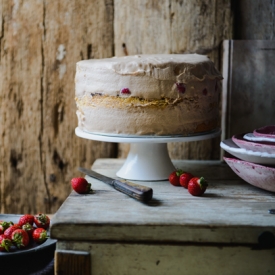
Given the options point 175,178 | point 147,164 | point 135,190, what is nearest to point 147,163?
point 147,164

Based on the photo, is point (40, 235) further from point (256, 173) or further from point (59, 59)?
point (59, 59)

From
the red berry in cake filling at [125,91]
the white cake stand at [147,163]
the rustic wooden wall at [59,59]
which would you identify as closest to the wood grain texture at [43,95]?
the rustic wooden wall at [59,59]

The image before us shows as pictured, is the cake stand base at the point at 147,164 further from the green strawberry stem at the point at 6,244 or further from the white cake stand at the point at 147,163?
the green strawberry stem at the point at 6,244

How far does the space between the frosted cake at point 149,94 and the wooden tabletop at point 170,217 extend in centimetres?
18

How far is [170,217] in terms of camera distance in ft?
3.23

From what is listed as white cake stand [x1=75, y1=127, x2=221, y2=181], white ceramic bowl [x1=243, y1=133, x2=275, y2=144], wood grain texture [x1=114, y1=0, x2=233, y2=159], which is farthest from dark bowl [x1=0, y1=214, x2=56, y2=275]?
wood grain texture [x1=114, y1=0, x2=233, y2=159]

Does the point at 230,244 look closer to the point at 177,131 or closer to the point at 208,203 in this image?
the point at 208,203

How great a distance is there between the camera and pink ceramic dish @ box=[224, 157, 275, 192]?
1.09 metres

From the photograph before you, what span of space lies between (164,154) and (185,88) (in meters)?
0.23

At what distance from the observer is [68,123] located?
5.29 ft

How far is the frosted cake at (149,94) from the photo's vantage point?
3.88ft

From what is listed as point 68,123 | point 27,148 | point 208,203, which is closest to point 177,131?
point 208,203

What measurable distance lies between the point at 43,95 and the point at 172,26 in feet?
1.62

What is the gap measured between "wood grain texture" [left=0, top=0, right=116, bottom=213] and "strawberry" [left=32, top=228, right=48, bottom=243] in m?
0.52
